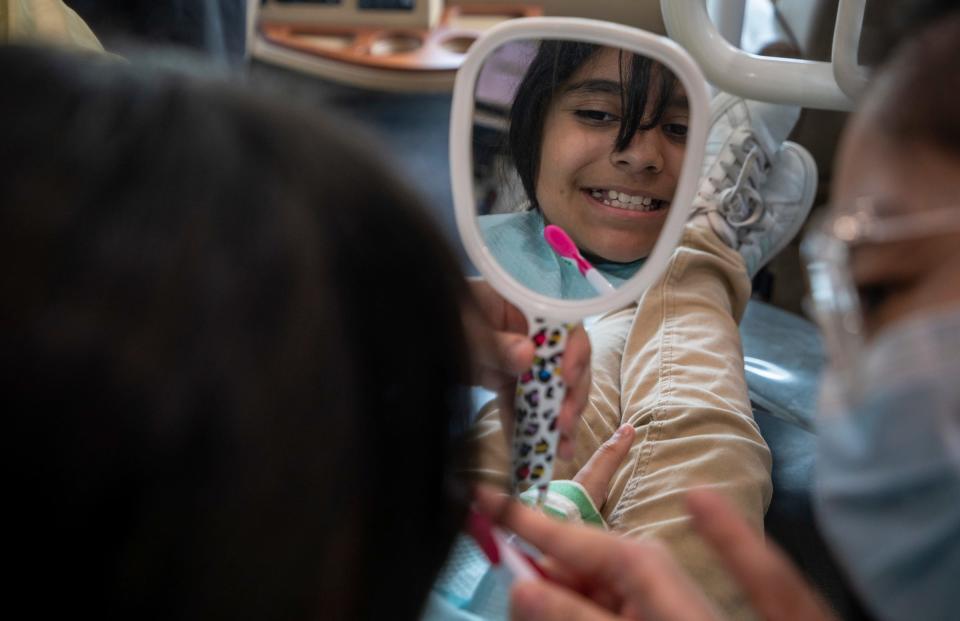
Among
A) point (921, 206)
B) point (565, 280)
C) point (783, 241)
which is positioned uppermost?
point (921, 206)

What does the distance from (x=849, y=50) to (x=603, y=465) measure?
36 centimetres

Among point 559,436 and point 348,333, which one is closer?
point 348,333

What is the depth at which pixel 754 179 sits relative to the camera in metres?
1.18

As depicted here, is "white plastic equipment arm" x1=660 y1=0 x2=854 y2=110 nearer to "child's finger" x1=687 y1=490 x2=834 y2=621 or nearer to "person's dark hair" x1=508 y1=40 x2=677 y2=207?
"person's dark hair" x1=508 y1=40 x2=677 y2=207

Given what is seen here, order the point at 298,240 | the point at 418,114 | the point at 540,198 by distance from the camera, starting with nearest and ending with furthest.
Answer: the point at 298,240 < the point at 540,198 < the point at 418,114

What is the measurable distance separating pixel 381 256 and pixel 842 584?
0.56 meters

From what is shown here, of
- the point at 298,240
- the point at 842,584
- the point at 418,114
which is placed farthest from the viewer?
the point at 418,114

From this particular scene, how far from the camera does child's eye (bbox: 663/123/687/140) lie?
58 cm

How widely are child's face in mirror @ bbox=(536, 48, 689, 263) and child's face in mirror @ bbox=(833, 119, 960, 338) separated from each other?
0.17 metres

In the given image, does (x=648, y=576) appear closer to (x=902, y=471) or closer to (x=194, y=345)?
(x=902, y=471)

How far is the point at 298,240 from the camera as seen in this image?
1.25ft

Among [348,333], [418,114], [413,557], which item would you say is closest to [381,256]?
[348,333]

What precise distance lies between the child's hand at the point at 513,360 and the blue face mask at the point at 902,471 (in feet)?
0.62

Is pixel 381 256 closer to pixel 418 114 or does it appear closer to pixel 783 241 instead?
pixel 783 241
